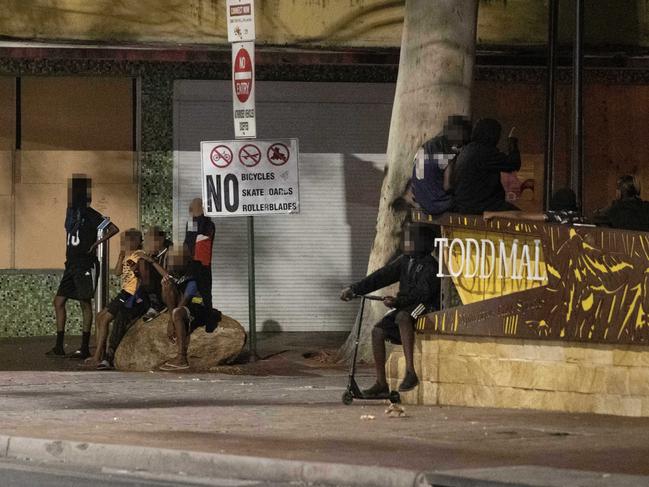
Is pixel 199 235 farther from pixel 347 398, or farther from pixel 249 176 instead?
pixel 347 398

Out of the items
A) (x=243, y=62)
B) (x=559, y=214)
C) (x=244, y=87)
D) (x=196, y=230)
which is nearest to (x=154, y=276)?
(x=196, y=230)

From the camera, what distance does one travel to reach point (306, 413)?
13.7 metres

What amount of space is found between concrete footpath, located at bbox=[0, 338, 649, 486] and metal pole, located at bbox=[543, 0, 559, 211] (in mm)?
5800

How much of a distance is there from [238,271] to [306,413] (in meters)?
8.37

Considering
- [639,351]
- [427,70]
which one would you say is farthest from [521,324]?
[427,70]

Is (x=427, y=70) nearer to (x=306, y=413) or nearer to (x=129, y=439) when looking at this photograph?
(x=306, y=413)

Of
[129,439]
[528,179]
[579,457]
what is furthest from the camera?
[528,179]

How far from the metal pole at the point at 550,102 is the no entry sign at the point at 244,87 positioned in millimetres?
4039

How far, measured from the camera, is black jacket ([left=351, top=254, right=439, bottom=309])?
14125mm

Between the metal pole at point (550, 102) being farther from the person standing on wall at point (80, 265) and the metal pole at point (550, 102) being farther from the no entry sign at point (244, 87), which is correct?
the person standing on wall at point (80, 265)

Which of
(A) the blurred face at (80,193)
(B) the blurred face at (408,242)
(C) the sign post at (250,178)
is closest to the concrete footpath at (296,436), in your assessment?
(B) the blurred face at (408,242)

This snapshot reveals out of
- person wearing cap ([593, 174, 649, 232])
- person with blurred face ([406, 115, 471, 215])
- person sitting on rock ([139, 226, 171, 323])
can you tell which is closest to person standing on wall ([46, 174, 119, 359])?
person sitting on rock ([139, 226, 171, 323])

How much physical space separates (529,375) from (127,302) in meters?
5.96

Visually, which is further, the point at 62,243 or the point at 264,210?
the point at 62,243
